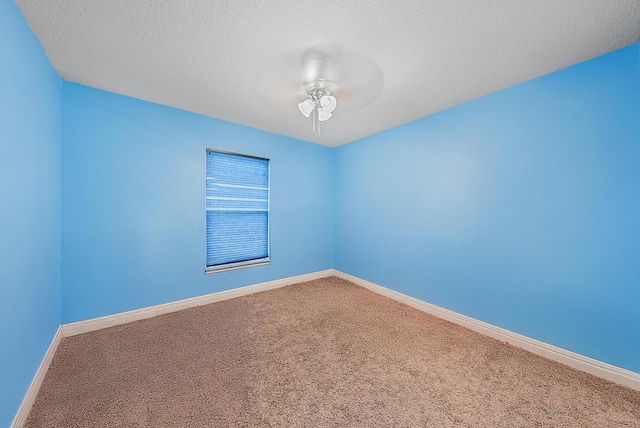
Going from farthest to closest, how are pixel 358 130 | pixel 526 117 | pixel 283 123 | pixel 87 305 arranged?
1. pixel 358 130
2. pixel 283 123
3. pixel 87 305
4. pixel 526 117

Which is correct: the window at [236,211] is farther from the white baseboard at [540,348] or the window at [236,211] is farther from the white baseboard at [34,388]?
the white baseboard at [540,348]

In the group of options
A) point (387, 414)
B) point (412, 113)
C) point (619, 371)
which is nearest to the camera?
point (387, 414)

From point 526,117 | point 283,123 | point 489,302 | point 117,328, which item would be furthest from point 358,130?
point 117,328

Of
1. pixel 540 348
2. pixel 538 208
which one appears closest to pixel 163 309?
pixel 540 348

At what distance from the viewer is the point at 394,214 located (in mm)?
3209

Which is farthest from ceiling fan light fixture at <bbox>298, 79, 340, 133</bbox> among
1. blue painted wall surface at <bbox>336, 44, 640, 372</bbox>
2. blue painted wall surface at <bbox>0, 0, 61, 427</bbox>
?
blue painted wall surface at <bbox>0, 0, 61, 427</bbox>

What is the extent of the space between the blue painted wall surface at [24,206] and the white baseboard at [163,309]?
0.30m

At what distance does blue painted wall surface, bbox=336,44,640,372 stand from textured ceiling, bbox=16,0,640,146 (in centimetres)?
36

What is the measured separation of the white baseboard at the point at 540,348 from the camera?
5.22 ft

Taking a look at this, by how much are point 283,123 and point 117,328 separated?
3055 millimetres

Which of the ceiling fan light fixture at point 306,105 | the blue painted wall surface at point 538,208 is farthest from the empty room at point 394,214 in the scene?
the ceiling fan light fixture at point 306,105

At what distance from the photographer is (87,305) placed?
2.22m

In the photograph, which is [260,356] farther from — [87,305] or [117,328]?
[87,305]

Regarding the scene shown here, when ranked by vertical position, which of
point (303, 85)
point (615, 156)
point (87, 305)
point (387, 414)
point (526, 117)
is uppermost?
point (303, 85)
